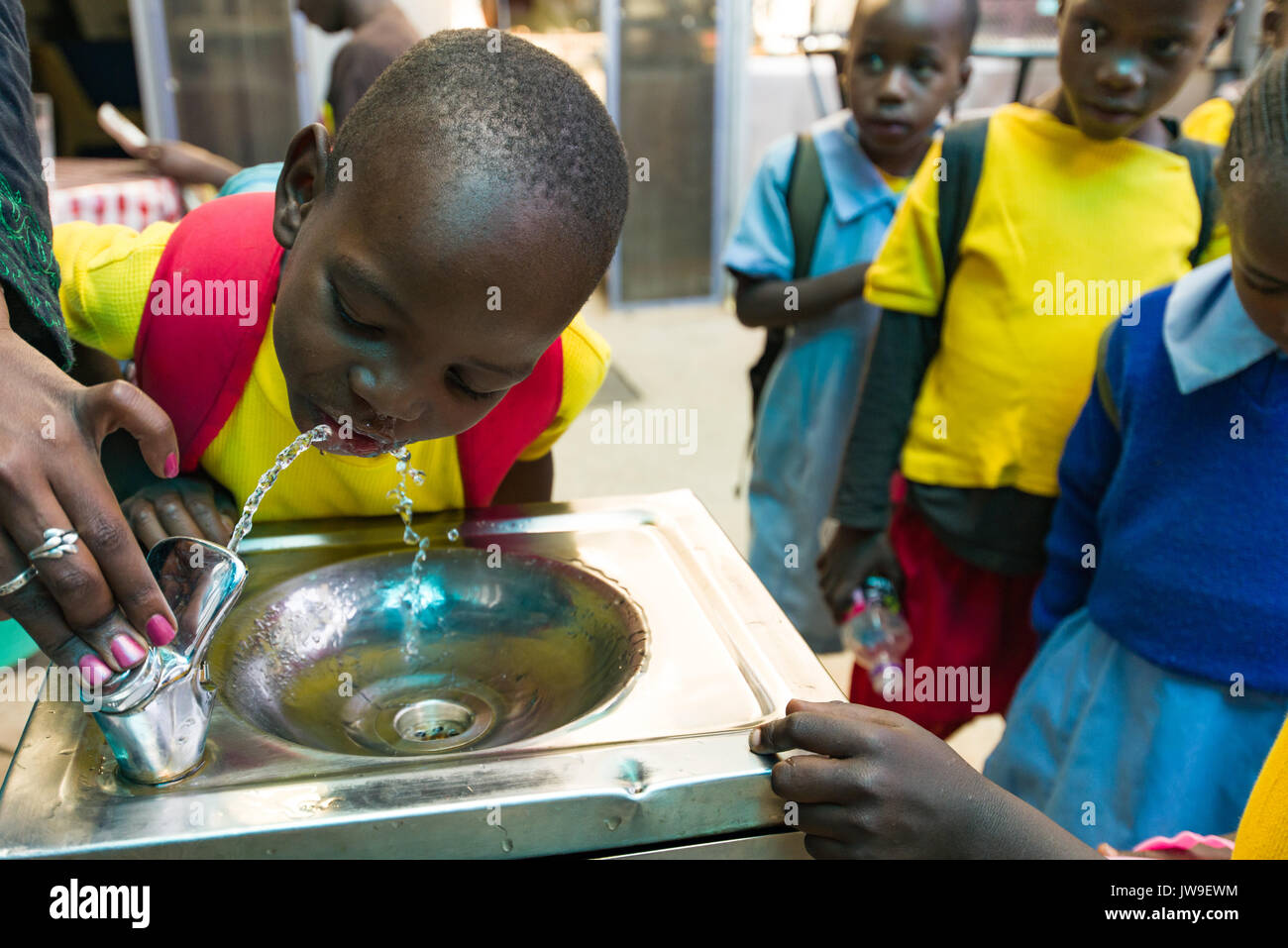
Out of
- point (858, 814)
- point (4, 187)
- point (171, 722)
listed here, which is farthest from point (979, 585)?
point (4, 187)

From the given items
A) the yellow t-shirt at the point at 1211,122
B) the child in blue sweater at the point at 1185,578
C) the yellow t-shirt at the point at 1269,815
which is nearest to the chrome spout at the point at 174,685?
the yellow t-shirt at the point at 1269,815

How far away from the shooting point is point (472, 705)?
0.92m

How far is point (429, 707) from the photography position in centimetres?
91

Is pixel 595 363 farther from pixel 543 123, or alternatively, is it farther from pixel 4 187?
pixel 4 187

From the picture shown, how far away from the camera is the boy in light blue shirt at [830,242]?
1703mm

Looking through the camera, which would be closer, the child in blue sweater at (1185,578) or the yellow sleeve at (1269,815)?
the yellow sleeve at (1269,815)

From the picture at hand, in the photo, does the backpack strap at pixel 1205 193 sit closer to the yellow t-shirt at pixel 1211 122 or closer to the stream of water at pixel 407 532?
the yellow t-shirt at pixel 1211 122

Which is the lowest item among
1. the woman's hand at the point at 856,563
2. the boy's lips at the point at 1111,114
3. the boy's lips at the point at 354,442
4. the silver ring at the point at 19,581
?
the woman's hand at the point at 856,563

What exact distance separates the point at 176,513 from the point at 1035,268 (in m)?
1.10

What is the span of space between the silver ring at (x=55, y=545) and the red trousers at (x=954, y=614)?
1.21m

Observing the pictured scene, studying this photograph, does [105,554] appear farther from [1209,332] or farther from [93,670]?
[1209,332]

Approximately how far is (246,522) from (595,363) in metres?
0.39

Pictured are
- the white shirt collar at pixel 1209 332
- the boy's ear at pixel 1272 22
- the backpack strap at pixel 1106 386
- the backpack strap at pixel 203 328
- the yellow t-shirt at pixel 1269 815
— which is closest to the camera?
the yellow t-shirt at pixel 1269 815

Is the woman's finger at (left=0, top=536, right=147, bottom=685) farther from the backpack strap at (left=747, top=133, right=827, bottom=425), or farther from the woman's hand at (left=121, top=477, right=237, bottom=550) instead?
the backpack strap at (left=747, top=133, right=827, bottom=425)
